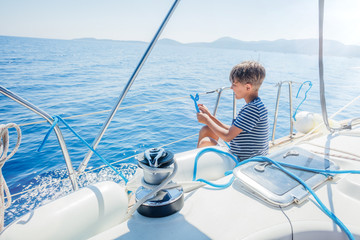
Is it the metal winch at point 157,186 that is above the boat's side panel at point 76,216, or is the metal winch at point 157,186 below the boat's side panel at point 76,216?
above

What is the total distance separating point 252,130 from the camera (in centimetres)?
162

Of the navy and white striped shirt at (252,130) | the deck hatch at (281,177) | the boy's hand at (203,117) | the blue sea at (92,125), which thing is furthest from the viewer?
the blue sea at (92,125)

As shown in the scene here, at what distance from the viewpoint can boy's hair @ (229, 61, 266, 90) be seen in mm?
1594

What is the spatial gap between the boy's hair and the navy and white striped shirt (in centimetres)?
14

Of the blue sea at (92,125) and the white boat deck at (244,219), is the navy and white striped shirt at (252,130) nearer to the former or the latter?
the blue sea at (92,125)

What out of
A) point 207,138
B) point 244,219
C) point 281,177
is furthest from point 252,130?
point 244,219

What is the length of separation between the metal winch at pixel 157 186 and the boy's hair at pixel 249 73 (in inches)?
41.9

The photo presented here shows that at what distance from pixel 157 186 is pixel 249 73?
118 cm

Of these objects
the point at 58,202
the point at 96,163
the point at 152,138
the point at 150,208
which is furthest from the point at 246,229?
the point at 152,138

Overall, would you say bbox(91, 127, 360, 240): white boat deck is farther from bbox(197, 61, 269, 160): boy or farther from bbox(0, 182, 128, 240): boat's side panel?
bbox(197, 61, 269, 160): boy

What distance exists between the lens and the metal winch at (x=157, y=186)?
716 millimetres

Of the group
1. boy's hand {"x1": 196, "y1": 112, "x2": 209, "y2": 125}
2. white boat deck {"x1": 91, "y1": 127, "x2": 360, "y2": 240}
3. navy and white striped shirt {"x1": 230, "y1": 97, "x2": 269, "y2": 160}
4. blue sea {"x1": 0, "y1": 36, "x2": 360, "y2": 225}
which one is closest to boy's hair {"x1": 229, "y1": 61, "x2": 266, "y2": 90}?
navy and white striped shirt {"x1": 230, "y1": 97, "x2": 269, "y2": 160}

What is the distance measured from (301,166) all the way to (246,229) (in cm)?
46

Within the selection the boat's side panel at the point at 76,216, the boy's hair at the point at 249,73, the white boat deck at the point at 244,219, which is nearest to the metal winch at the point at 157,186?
the white boat deck at the point at 244,219
